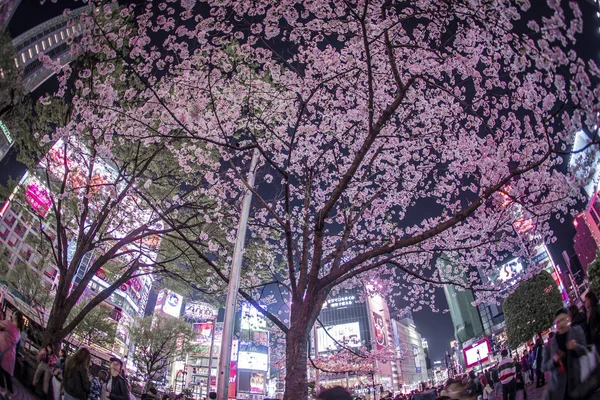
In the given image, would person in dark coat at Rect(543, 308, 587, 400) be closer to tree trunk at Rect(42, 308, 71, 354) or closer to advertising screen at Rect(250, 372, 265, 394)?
tree trunk at Rect(42, 308, 71, 354)

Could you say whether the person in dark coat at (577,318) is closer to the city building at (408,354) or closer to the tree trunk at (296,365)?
the tree trunk at (296,365)

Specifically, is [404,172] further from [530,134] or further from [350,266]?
[350,266]

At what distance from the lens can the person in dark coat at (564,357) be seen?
11.1 feet

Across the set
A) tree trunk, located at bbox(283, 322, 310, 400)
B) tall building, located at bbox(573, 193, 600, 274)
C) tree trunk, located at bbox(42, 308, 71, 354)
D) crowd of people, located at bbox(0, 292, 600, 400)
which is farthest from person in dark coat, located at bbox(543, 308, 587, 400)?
tall building, located at bbox(573, 193, 600, 274)

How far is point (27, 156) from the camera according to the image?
30.9ft

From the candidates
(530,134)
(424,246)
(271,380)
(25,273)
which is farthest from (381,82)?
(271,380)

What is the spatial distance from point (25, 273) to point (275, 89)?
86.1 feet

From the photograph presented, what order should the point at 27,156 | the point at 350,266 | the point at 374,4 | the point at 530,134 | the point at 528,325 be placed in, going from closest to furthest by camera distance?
the point at 350,266 < the point at 374,4 < the point at 530,134 < the point at 27,156 < the point at 528,325

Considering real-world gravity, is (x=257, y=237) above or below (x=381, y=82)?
below

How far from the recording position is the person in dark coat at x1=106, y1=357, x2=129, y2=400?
5.45 metres

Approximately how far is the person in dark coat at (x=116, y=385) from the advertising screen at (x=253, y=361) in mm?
76748

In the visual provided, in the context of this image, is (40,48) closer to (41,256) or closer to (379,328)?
(41,256)

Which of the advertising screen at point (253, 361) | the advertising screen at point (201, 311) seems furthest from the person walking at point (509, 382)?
the advertising screen at point (253, 361)

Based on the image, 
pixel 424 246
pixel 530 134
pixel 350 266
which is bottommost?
pixel 350 266
